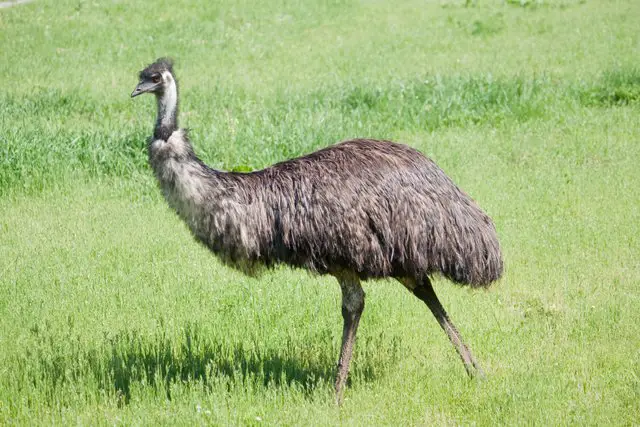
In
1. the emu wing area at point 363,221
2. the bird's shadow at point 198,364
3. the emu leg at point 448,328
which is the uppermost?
the emu wing area at point 363,221

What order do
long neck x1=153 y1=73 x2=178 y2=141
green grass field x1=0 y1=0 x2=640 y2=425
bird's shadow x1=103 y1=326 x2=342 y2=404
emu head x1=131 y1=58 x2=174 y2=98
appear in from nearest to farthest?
long neck x1=153 y1=73 x2=178 y2=141 < emu head x1=131 y1=58 x2=174 y2=98 < green grass field x1=0 y1=0 x2=640 y2=425 < bird's shadow x1=103 y1=326 x2=342 y2=404

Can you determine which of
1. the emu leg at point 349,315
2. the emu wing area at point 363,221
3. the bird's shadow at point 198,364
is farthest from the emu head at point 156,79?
the bird's shadow at point 198,364

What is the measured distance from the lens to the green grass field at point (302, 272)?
247 inches

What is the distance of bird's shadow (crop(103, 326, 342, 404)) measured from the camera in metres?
6.47

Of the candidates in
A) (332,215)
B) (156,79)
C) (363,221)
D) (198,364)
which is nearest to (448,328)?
(363,221)

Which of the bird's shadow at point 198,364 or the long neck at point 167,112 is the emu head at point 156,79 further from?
the bird's shadow at point 198,364

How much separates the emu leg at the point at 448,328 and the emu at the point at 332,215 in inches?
Result: 8.8

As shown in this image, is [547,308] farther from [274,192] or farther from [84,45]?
[84,45]

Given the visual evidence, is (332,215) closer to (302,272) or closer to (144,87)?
(144,87)

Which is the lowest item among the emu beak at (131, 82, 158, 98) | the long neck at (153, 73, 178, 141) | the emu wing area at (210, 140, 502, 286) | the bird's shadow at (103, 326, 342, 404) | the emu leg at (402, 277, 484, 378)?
the bird's shadow at (103, 326, 342, 404)

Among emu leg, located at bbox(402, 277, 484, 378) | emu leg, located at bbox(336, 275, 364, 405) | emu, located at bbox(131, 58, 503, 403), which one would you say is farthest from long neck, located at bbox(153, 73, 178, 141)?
emu leg, located at bbox(402, 277, 484, 378)

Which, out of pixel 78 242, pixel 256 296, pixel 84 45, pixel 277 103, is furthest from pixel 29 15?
pixel 256 296

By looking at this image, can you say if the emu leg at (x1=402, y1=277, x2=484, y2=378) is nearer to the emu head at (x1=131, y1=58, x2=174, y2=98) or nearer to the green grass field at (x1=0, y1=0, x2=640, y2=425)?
the green grass field at (x1=0, y1=0, x2=640, y2=425)

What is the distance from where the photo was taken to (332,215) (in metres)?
6.02
